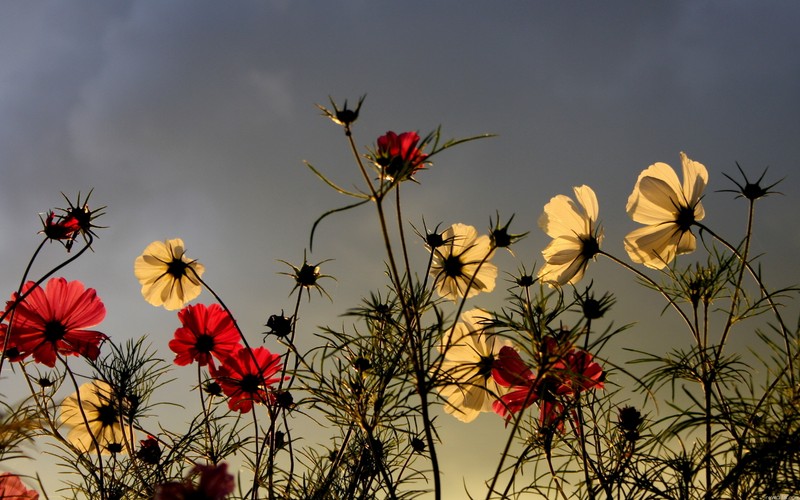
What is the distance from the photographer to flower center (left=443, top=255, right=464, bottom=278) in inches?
49.5

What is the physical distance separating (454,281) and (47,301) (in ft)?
2.62

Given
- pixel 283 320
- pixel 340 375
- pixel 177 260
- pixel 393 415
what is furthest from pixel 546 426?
pixel 177 260

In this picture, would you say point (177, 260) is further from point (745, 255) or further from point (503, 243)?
point (745, 255)

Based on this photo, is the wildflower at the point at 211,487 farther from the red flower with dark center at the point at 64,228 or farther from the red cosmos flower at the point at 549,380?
the red flower with dark center at the point at 64,228

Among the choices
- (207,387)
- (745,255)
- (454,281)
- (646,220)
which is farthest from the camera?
(207,387)

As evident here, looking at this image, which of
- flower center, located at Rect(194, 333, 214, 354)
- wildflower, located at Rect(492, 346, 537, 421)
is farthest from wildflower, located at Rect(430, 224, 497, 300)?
flower center, located at Rect(194, 333, 214, 354)

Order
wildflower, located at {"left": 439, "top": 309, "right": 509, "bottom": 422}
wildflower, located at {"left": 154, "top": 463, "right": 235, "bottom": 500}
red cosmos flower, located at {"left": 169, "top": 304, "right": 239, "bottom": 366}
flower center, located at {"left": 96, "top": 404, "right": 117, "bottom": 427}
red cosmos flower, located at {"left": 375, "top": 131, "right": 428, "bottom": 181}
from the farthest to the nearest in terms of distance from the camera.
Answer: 1. flower center, located at {"left": 96, "top": 404, "right": 117, "bottom": 427}
2. red cosmos flower, located at {"left": 169, "top": 304, "right": 239, "bottom": 366}
3. wildflower, located at {"left": 439, "top": 309, "right": 509, "bottom": 422}
4. red cosmos flower, located at {"left": 375, "top": 131, "right": 428, "bottom": 181}
5. wildflower, located at {"left": 154, "top": 463, "right": 235, "bottom": 500}

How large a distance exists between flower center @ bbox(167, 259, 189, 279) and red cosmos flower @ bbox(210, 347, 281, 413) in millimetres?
253

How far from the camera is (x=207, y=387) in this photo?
142cm

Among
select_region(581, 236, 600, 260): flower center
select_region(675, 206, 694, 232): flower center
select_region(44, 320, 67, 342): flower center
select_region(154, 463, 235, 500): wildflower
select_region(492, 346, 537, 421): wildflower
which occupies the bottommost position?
select_region(154, 463, 235, 500): wildflower

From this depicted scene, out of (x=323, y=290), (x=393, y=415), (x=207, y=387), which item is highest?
(x=323, y=290)

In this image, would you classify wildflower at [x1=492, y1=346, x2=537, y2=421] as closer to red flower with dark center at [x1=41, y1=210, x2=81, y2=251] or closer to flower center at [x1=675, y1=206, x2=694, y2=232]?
flower center at [x1=675, y1=206, x2=694, y2=232]

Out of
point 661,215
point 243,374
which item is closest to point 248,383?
point 243,374

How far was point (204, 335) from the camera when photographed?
4.62 ft
